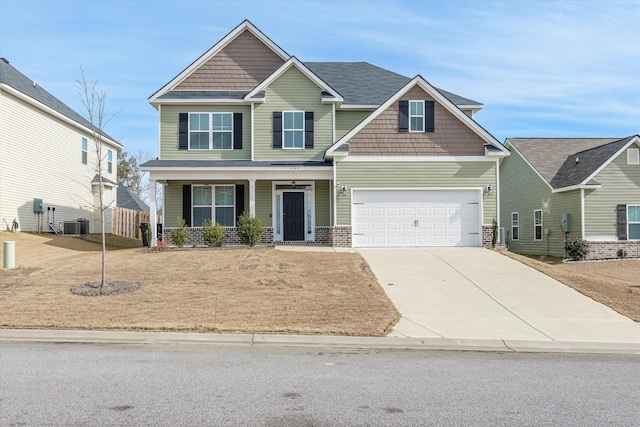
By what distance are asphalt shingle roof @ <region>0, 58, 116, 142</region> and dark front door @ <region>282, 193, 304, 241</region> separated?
490 inches

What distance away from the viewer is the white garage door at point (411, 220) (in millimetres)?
21125

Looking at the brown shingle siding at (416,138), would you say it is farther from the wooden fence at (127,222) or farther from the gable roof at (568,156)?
the wooden fence at (127,222)

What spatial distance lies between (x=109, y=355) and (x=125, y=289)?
4.79 meters

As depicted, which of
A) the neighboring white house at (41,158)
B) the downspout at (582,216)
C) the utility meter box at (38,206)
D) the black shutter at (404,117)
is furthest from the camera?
the utility meter box at (38,206)

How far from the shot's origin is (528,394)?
21.1 feet

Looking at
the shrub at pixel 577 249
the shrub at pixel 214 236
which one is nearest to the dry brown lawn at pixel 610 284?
the shrub at pixel 577 249

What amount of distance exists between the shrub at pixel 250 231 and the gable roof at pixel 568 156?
14.3 meters

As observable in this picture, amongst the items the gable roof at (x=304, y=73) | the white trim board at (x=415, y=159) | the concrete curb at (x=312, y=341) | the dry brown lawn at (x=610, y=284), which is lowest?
the concrete curb at (x=312, y=341)

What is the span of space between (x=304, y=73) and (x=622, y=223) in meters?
15.3

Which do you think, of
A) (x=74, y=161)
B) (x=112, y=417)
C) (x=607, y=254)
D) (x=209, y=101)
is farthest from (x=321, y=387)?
(x=74, y=161)

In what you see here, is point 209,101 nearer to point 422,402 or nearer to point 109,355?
point 109,355

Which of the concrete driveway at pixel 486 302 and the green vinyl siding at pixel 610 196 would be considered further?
the green vinyl siding at pixel 610 196

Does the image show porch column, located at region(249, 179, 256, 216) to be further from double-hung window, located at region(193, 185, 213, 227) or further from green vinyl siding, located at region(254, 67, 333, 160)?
double-hung window, located at region(193, 185, 213, 227)

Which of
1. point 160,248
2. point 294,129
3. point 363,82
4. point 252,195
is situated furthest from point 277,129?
point 160,248
